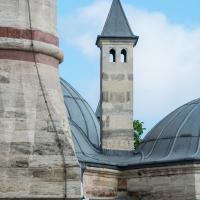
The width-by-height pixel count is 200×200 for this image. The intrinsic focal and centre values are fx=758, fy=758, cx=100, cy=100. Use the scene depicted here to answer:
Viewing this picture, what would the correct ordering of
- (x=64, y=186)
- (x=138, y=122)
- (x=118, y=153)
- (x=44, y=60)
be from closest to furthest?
(x=64, y=186)
(x=44, y=60)
(x=118, y=153)
(x=138, y=122)

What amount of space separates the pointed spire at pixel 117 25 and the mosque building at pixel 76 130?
0.03 m

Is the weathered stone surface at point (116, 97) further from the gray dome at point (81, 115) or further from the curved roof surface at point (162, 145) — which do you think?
the gray dome at point (81, 115)

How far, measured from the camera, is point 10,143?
8438 millimetres

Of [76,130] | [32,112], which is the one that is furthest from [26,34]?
[76,130]

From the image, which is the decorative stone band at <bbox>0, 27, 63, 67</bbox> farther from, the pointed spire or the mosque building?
the pointed spire

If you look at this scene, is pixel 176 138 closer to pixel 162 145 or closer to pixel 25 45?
pixel 162 145

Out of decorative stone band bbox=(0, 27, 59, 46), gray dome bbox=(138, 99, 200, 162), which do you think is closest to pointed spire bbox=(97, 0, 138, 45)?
gray dome bbox=(138, 99, 200, 162)

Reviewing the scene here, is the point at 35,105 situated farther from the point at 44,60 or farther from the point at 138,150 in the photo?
the point at 138,150

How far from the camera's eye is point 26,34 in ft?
28.9

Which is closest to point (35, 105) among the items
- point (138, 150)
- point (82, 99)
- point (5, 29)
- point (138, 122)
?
point (5, 29)

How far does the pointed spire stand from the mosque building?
0.03 metres

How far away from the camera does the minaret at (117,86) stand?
67.3 ft

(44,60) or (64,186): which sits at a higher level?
(44,60)

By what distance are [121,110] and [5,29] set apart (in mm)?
12042
